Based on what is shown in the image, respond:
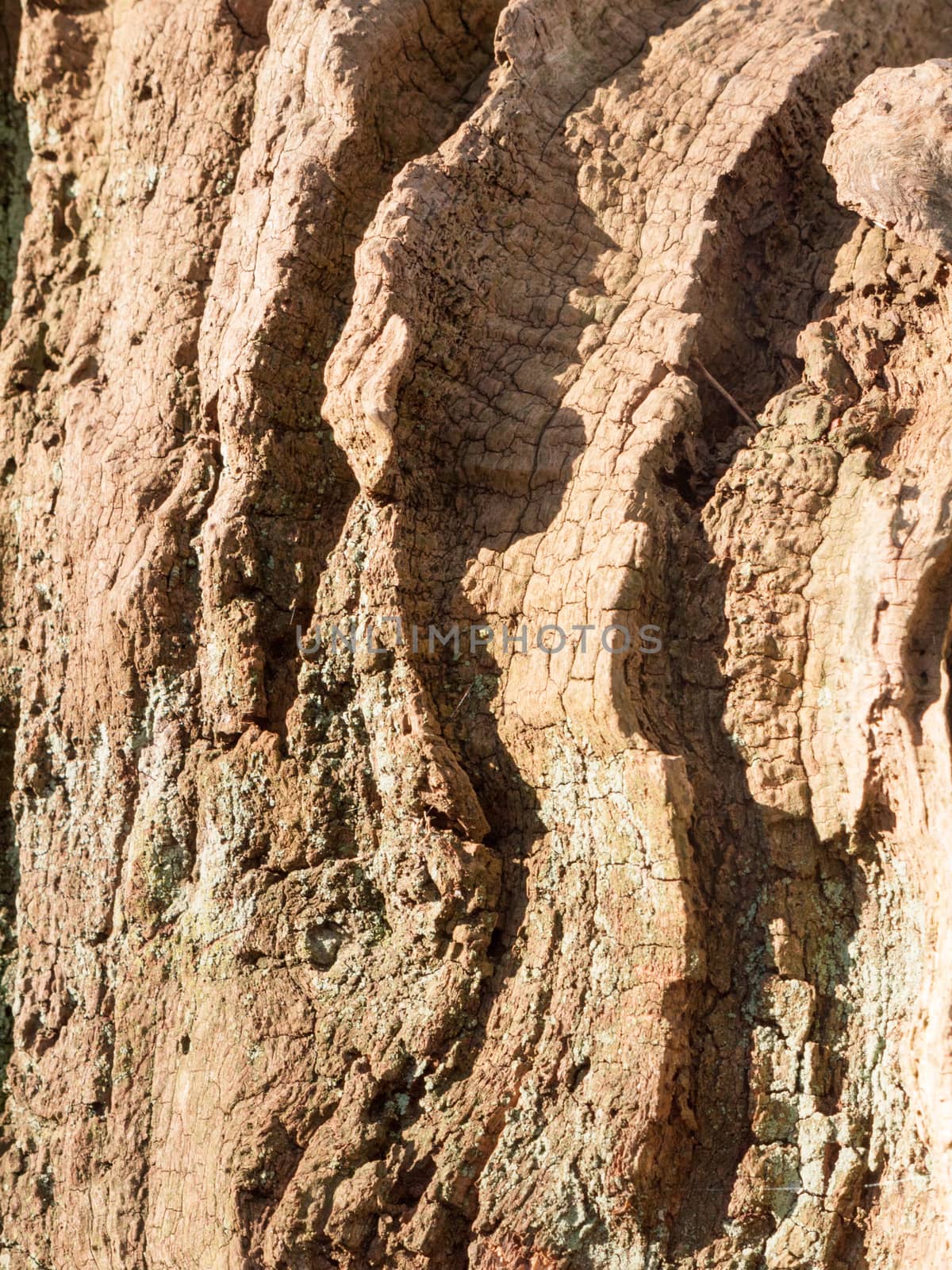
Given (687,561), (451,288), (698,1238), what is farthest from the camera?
(451,288)

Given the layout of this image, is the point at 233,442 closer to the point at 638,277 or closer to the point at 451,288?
the point at 451,288

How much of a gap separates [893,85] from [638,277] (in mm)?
638

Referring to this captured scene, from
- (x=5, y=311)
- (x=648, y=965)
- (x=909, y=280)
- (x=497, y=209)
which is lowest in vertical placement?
(x=648, y=965)

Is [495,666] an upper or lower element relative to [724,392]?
lower

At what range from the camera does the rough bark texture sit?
6.86 ft

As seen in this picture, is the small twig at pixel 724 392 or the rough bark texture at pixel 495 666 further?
the small twig at pixel 724 392

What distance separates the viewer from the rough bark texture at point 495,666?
2.09 metres

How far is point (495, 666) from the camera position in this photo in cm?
239

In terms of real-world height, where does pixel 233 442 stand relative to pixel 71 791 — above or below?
above

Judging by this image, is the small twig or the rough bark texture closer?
the rough bark texture

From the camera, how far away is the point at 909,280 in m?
2.40

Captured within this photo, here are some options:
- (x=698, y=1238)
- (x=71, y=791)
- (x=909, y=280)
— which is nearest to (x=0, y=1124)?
(x=71, y=791)

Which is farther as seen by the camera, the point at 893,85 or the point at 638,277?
the point at 638,277

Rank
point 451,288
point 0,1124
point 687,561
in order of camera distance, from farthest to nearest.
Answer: point 0,1124
point 451,288
point 687,561
